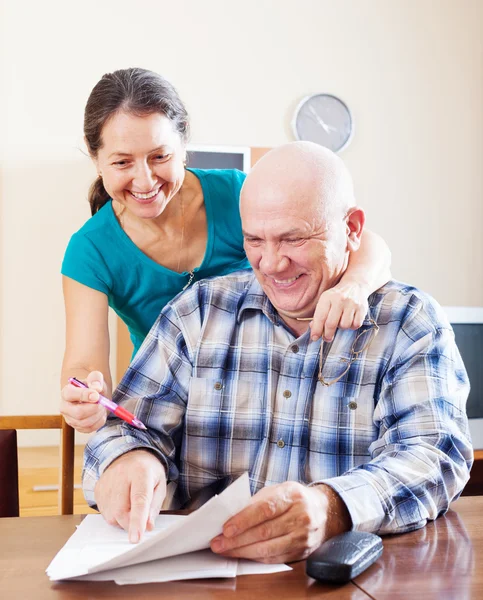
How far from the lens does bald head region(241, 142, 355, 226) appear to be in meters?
1.39

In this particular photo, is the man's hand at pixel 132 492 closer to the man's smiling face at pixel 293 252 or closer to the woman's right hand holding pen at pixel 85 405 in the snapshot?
the woman's right hand holding pen at pixel 85 405

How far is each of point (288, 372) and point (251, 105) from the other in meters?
2.73

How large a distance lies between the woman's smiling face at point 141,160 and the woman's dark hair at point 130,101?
19 millimetres

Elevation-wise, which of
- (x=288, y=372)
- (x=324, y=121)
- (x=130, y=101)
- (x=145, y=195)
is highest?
(x=324, y=121)

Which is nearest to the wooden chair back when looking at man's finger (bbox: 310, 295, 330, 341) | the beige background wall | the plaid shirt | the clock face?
the plaid shirt

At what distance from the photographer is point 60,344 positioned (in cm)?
364

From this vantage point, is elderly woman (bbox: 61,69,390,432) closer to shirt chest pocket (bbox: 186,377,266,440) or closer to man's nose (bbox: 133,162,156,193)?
man's nose (bbox: 133,162,156,193)

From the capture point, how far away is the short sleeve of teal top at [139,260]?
1.76 meters

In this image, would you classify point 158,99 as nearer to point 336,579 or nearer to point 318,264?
point 318,264

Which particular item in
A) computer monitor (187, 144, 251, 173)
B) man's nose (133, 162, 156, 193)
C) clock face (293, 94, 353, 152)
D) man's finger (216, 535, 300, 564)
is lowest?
man's finger (216, 535, 300, 564)

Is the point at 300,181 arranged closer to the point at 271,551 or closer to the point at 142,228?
the point at 142,228

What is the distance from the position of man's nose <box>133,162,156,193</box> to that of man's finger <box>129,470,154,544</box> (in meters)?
0.67

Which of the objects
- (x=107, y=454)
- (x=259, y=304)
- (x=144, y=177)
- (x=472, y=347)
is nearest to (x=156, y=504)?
(x=107, y=454)

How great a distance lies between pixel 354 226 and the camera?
1.49m
